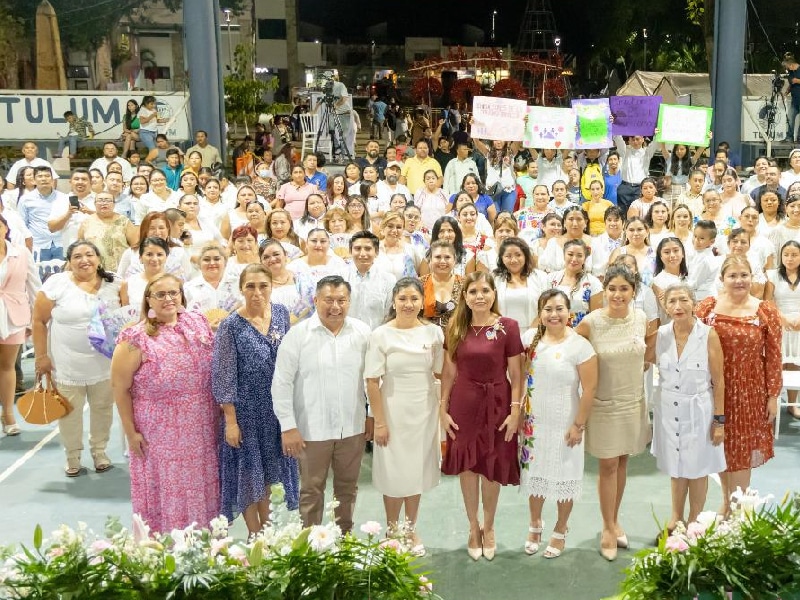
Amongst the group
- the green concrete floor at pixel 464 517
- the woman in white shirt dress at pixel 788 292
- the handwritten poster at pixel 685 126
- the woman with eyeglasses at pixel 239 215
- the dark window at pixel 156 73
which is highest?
the dark window at pixel 156 73

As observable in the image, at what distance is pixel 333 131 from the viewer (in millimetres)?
15234

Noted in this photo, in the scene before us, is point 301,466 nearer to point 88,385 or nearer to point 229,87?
point 88,385

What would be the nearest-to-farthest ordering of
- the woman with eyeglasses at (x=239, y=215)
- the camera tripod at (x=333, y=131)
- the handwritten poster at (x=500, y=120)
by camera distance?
the woman with eyeglasses at (x=239, y=215)
the handwritten poster at (x=500, y=120)
the camera tripod at (x=333, y=131)

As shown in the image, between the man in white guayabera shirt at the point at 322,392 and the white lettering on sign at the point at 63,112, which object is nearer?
the man in white guayabera shirt at the point at 322,392

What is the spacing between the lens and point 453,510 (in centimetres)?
608

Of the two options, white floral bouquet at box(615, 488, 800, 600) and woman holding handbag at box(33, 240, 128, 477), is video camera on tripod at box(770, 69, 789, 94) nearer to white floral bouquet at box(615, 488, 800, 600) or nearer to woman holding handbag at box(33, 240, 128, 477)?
woman holding handbag at box(33, 240, 128, 477)

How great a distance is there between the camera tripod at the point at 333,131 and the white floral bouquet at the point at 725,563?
1213cm

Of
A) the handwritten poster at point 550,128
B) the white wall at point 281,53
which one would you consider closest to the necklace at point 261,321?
the handwritten poster at point 550,128

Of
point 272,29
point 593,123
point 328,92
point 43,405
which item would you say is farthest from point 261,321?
point 272,29

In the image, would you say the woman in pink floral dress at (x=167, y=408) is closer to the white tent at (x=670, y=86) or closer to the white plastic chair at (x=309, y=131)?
the white plastic chair at (x=309, y=131)

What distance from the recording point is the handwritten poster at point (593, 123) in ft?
39.4

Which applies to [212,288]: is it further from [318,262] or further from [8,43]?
[8,43]

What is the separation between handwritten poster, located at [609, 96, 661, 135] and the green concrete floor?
5843mm

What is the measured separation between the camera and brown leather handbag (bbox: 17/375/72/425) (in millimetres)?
6156
